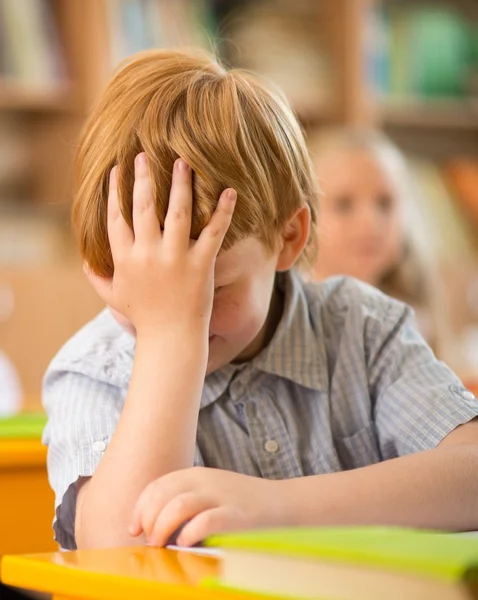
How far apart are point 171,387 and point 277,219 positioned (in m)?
0.21

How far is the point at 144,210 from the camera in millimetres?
811

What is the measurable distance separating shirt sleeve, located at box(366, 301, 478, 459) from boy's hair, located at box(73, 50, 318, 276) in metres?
0.16

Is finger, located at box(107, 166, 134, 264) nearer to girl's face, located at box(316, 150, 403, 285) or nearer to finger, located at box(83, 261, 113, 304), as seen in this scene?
finger, located at box(83, 261, 113, 304)

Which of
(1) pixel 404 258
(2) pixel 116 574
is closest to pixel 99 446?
(2) pixel 116 574

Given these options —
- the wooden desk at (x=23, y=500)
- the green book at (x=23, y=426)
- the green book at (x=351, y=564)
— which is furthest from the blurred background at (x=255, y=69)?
the green book at (x=351, y=564)

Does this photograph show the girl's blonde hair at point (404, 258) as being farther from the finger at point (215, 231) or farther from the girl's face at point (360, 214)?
the finger at point (215, 231)

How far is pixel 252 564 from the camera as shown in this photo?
0.50 metres

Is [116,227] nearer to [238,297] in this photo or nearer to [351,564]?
[238,297]

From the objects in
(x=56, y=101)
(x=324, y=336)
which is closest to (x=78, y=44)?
(x=56, y=101)

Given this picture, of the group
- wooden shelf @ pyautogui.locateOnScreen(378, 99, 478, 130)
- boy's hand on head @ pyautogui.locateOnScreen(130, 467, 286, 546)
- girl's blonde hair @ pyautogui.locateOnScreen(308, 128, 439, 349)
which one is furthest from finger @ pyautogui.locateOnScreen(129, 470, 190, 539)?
wooden shelf @ pyautogui.locateOnScreen(378, 99, 478, 130)

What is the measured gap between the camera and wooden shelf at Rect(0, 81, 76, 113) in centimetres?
276

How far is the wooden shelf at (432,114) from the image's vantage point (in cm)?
333

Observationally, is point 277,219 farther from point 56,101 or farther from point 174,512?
point 56,101

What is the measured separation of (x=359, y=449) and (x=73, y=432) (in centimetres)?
27
